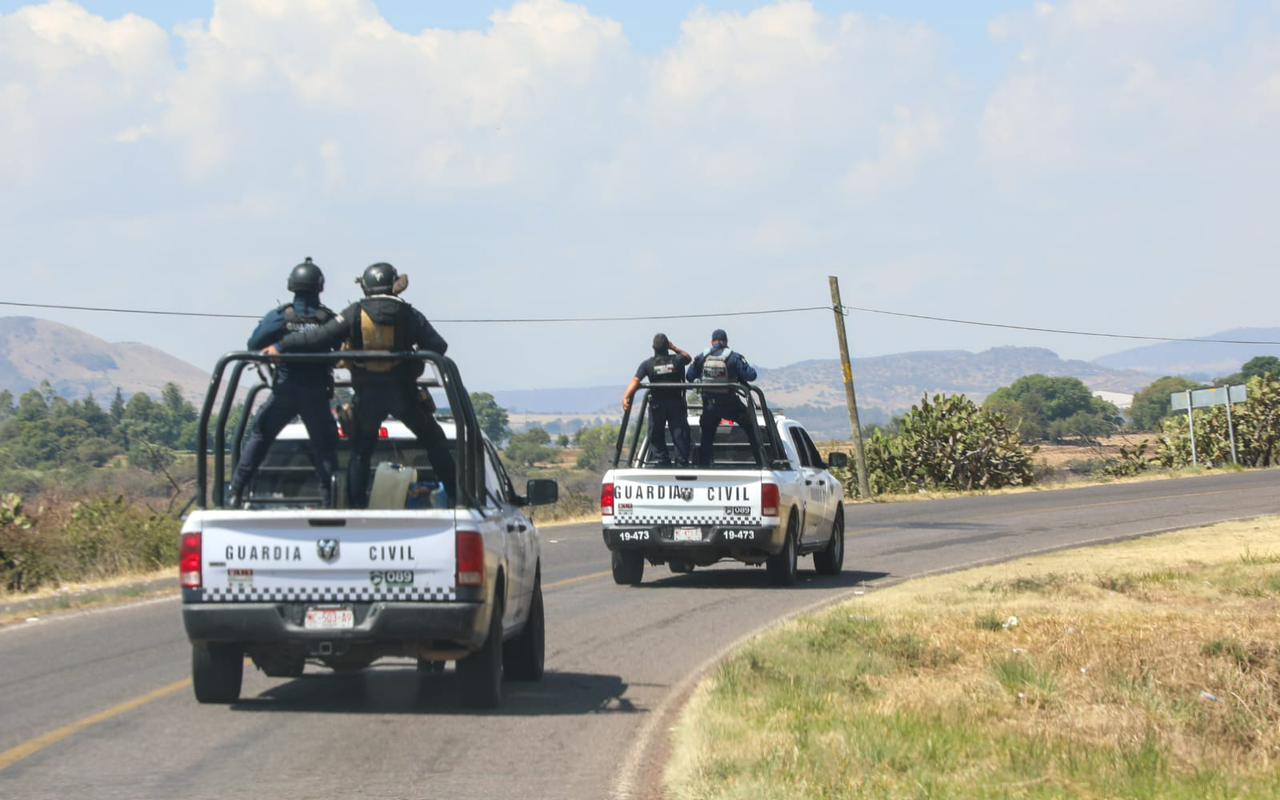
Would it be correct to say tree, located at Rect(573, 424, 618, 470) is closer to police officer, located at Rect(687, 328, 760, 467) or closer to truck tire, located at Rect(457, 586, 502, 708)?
police officer, located at Rect(687, 328, 760, 467)

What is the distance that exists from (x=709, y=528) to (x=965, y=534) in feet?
34.8

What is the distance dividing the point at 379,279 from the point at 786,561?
907cm

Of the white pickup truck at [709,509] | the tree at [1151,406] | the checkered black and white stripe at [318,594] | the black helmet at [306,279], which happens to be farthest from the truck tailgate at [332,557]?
the tree at [1151,406]

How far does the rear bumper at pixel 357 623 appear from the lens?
31.1ft

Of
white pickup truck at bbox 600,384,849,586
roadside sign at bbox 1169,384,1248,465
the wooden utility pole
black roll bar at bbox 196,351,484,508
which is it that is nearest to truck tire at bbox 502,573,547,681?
black roll bar at bbox 196,351,484,508

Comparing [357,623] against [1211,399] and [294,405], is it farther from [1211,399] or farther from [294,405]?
[1211,399]

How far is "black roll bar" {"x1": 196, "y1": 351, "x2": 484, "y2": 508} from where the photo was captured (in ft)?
31.9

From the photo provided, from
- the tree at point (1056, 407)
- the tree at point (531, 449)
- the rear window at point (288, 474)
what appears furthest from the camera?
the tree at point (1056, 407)

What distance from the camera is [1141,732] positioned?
9.15 meters

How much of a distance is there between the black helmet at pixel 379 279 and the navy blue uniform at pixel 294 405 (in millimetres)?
335

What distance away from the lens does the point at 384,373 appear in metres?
10.4

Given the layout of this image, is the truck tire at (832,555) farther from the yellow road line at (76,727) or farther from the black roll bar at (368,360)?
the black roll bar at (368,360)

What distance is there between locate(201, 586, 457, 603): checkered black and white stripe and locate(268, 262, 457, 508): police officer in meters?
0.92

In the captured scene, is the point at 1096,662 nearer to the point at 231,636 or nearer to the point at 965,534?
the point at 231,636
